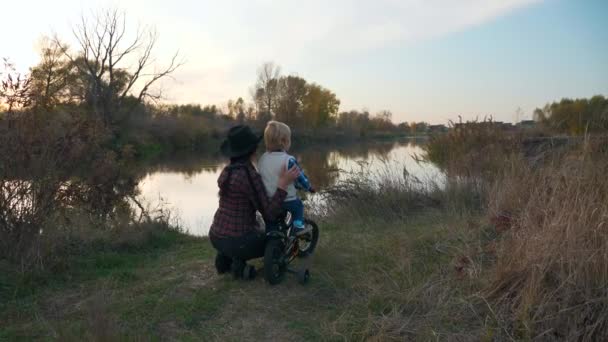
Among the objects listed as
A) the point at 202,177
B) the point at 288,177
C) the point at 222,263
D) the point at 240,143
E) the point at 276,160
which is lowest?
the point at 202,177

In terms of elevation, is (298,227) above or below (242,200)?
below

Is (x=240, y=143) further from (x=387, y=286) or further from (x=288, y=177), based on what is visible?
(x=387, y=286)

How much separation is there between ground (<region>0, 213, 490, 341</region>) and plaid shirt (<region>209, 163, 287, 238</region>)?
49 centimetres

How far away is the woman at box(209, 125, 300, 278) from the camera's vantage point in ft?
12.2

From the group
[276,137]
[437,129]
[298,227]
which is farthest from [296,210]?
[437,129]

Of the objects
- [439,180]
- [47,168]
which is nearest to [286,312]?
[47,168]

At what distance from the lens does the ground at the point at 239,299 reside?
9.89 ft

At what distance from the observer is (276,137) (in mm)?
3949

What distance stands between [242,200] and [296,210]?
1.92 ft

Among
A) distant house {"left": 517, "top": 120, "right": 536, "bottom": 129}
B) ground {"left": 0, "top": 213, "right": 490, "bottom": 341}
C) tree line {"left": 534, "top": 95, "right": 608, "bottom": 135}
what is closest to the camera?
ground {"left": 0, "top": 213, "right": 490, "bottom": 341}

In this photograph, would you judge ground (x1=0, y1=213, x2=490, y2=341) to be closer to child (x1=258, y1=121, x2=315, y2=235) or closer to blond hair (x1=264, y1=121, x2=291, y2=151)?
child (x1=258, y1=121, x2=315, y2=235)

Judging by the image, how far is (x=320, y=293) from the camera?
376 centimetres

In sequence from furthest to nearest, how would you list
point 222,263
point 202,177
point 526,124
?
point 202,177, point 526,124, point 222,263

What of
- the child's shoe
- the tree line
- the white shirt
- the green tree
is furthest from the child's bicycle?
the green tree
